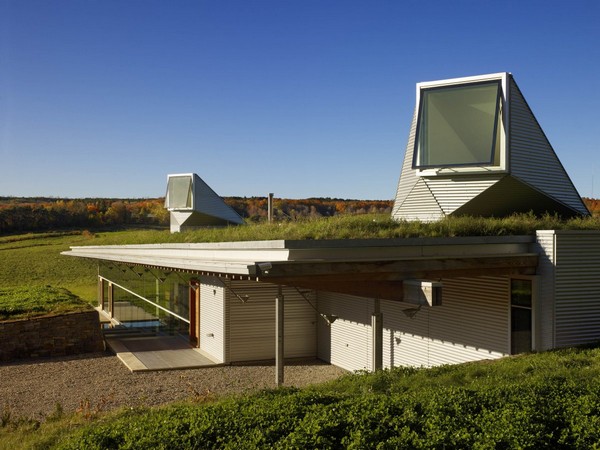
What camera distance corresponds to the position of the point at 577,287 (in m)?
10.6

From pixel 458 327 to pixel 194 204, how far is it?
16444 millimetres

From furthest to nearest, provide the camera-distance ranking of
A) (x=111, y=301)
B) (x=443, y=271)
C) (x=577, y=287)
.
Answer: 1. (x=111, y=301)
2. (x=577, y=287)
3. (x=443, y=271)

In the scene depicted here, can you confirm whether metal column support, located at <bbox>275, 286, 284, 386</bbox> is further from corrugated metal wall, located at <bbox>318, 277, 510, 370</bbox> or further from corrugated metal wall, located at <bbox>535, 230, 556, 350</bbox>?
corrugated metal wall, located at <bbox>535, 230, 556, 350</bbox>

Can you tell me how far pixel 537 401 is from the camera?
234 inches

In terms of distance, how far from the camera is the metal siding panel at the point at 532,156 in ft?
39.3

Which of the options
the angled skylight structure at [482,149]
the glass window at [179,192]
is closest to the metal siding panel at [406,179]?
the angled skylight structure at [482,149]

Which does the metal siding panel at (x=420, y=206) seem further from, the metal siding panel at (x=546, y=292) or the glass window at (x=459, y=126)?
the metal siding panel at (x=546, y=292)

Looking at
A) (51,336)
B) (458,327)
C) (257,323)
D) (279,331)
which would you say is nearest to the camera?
(279,331)

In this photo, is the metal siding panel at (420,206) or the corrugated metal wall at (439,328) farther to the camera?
the metal siding panel at (420,206)

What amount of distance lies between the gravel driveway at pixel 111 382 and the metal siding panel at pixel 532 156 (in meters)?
6.14

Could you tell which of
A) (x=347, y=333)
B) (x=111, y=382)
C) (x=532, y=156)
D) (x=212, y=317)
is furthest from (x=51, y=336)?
(x=532, y=156)

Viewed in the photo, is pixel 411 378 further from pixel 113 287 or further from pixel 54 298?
pixel 113 287

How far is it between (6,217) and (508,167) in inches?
2336

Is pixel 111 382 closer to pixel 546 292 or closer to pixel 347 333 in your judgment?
pixel 347 333
